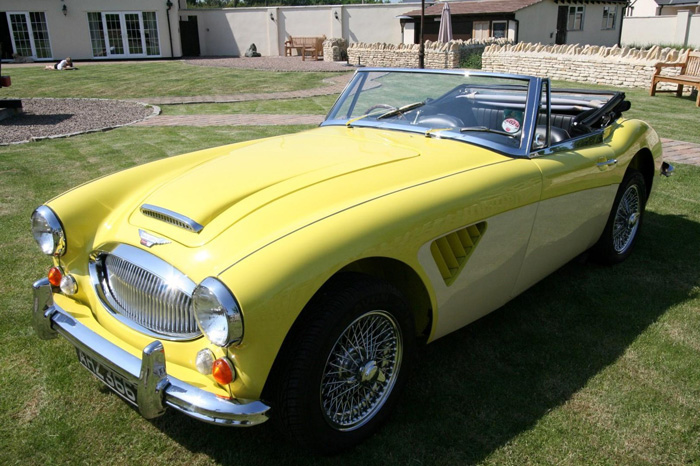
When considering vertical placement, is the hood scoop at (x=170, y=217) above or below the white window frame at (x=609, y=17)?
below

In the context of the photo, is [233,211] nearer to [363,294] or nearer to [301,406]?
[363,294]

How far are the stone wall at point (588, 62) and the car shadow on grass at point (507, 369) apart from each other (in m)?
10.3

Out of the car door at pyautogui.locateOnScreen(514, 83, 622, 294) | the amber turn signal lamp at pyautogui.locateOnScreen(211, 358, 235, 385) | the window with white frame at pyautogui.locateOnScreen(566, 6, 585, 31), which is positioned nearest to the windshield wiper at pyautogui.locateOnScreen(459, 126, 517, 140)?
the car door at pyautogui.locateOnScreen(514, 83, 622, 294)

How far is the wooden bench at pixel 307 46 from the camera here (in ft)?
88.8

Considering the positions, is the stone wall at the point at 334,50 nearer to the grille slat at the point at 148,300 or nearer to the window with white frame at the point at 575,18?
the window with white frame at the point at 575,18

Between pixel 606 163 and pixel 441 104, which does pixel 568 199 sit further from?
pixel 441 104

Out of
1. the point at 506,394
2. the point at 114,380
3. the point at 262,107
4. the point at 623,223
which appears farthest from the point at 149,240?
the point at 262,107

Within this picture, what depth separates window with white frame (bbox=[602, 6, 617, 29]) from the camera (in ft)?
113

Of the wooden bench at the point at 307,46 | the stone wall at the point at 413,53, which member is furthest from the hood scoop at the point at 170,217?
the wooden bench at the point at 307,46

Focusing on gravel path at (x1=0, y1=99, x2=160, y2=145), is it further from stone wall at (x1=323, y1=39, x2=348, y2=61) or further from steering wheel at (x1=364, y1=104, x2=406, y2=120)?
stone wall at (x1=323, y1=39, x2=348, y2=61)

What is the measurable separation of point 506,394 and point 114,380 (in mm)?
1762

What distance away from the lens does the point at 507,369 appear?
116 inches

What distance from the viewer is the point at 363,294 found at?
2.20 metres

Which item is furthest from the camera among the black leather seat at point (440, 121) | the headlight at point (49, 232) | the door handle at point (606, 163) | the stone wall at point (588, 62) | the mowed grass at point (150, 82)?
the mowed grass at point (150, 82)
